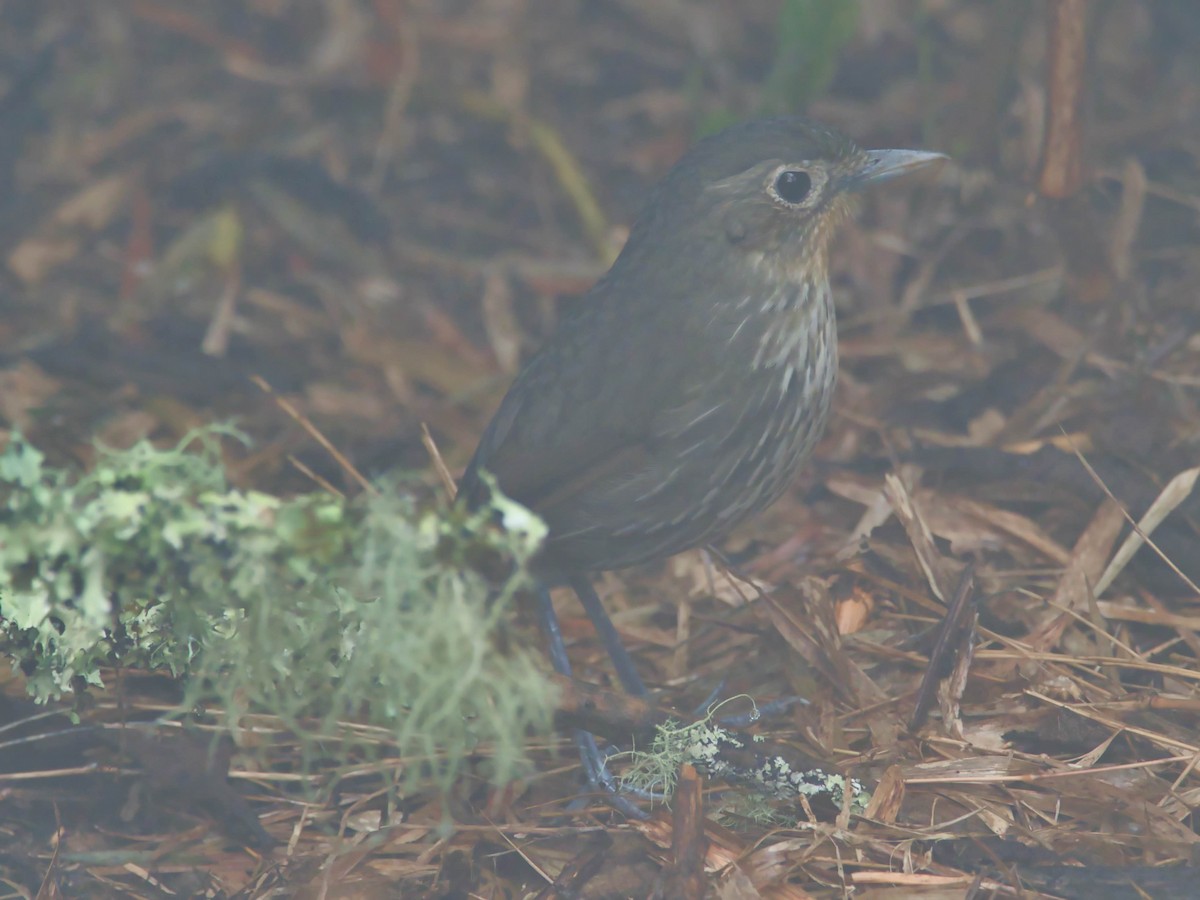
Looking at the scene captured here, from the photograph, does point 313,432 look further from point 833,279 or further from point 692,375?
point 833,279

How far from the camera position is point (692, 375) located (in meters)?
3.37

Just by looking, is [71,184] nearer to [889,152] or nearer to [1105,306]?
[889,152]

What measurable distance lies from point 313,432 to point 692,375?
49.4 inches

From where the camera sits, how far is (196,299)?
5113 mm

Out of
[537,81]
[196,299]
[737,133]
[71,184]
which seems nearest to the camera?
[737,133]

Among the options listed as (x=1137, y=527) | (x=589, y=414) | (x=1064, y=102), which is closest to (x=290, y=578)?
(x=589, y=414)

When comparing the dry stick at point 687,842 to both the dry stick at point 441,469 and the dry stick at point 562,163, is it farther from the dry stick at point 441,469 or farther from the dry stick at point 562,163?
the dry stick at point 562,163

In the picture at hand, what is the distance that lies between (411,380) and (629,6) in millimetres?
2461

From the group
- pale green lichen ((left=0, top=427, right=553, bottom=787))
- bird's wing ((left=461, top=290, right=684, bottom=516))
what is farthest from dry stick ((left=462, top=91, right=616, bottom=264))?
pale green lichen ((left=0, top=427, right=553, bottom=787))

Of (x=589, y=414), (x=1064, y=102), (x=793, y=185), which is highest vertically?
(x=793, y=185)

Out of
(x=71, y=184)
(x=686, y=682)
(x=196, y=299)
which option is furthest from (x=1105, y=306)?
(x=71, y=184)

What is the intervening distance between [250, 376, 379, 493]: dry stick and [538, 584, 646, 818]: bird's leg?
58cm

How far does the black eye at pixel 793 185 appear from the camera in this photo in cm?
349

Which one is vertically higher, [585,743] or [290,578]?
[290,578]
